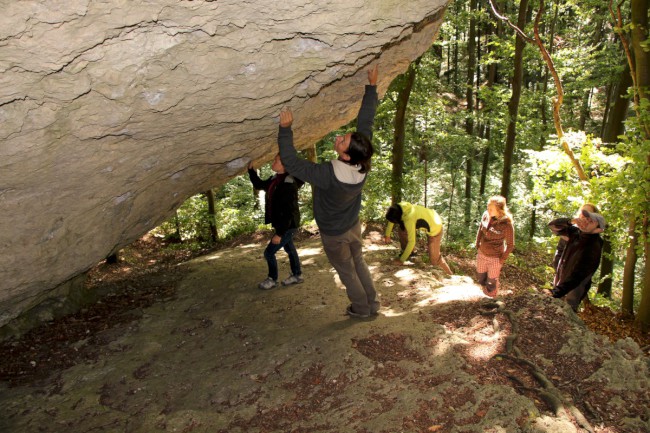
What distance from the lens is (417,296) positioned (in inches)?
273

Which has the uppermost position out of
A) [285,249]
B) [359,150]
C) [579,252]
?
[359,150]

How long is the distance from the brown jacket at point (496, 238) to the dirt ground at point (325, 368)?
3.05 ft

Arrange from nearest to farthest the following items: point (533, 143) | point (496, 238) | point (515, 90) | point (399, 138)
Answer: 1. point (496, 238)
2. point (399, 138)
3. point (515, 90)
4. point (533, 143)

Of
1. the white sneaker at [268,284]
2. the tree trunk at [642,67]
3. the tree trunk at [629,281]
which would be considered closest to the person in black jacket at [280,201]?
the white sneaker at [268,284]

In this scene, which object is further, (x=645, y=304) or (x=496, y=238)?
(x=645, y=304)

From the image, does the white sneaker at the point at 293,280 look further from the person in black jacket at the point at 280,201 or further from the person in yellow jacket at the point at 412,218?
the person in yellow jacket at the point at 412,218

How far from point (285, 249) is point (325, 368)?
2966 millimetres

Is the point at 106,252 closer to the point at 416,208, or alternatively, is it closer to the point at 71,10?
the point at 71,10

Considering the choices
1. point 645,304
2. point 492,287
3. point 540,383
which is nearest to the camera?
point 540,383

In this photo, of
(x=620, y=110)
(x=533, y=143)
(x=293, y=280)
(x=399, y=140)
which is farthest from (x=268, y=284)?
(x=533, y=143)

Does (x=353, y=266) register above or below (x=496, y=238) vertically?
above

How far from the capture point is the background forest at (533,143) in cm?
790

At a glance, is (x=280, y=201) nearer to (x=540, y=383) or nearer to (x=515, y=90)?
(x=540, y=383)

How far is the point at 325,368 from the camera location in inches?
186
